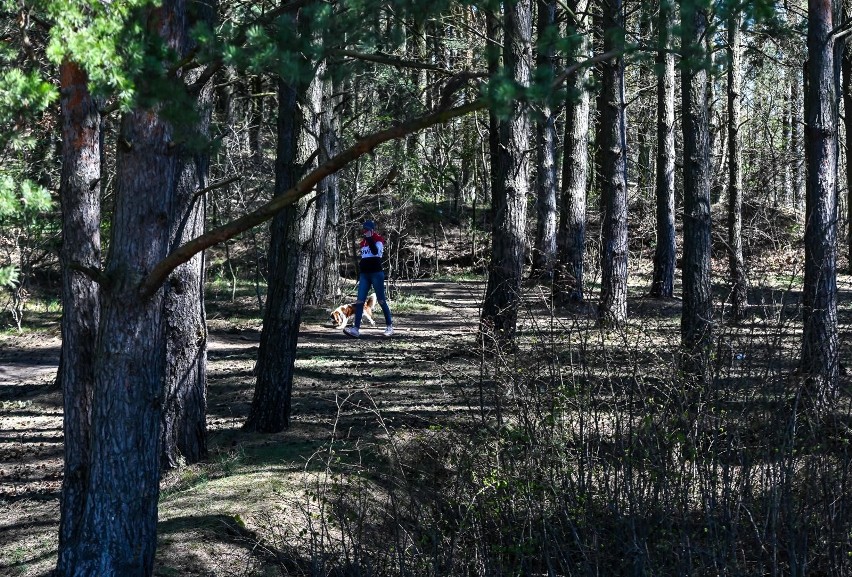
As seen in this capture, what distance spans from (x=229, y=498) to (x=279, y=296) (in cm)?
260

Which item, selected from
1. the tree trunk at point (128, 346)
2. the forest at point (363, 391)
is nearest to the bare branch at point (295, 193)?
the forest at point (363, 391)

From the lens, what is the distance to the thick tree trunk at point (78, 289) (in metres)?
6.34

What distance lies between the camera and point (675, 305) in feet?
63.0

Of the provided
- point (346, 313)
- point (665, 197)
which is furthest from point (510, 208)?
point (665, 197)

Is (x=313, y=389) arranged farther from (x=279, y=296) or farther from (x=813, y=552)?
(x=813, y=552)

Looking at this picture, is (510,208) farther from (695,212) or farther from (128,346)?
(128,346)

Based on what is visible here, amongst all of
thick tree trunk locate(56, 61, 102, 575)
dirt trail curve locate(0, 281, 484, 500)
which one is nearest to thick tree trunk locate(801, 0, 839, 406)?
dirt trail curve locate(0, 281, 484, 500)

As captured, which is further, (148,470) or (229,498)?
(229,498)

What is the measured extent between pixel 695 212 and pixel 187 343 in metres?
6.68

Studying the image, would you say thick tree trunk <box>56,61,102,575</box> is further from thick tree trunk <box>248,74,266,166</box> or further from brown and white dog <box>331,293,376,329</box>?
thick tree trunk <box>248,74,266,166</box>

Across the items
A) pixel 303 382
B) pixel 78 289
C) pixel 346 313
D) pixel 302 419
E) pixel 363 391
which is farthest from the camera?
pixel 346 313

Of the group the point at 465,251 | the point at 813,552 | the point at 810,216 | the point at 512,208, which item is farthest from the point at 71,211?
the point at 465,251

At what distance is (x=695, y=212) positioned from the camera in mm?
11953

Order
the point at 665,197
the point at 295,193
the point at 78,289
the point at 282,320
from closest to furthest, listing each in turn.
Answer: the point at 295,193, the point at 78,289, the point at 282,320, the point at 665,197
